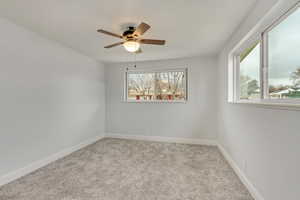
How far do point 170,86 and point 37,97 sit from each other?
119 inches

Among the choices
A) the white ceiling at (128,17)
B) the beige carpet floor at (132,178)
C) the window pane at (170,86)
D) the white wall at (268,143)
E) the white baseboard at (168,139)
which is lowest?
the beige carpet floor at (132,178)

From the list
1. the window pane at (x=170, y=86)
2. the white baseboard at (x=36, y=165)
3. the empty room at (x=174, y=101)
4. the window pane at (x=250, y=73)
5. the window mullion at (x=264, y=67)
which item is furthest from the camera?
the window pane at (x=170, y=86)

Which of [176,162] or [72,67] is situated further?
[72,67]

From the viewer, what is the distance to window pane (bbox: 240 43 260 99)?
1.94 metres

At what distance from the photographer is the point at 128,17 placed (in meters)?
2.00

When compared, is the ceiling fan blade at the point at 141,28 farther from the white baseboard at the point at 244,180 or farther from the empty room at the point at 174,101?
the white baseboard at the point at 244,180

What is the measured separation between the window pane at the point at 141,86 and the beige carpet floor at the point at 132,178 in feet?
5.69

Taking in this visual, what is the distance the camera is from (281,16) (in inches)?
56.5

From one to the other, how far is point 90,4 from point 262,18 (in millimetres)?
1894

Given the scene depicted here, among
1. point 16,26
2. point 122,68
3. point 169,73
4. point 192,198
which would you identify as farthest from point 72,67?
point 192,198

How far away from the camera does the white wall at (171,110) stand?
3842 millimetres

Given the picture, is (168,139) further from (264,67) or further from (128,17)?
(128,17)

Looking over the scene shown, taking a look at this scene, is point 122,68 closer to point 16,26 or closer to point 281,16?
point 16,26

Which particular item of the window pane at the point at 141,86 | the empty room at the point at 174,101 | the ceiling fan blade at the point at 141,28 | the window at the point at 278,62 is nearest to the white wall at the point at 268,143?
the empty room at the point at 174,101
